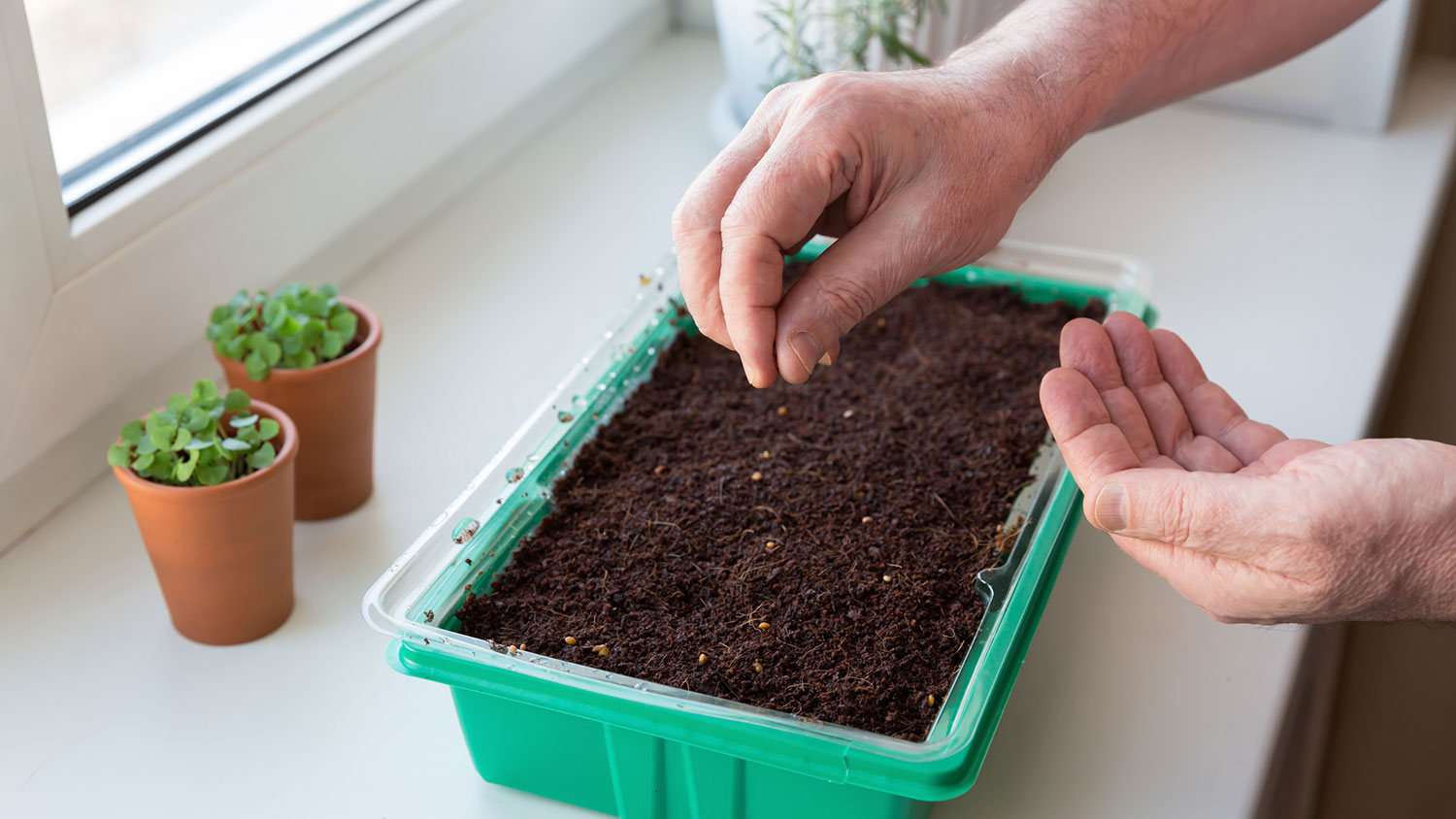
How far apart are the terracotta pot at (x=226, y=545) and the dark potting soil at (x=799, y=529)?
0.65ft

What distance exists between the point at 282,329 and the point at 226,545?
0.21m

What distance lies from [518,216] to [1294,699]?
1.09 m

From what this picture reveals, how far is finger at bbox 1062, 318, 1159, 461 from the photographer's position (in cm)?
94

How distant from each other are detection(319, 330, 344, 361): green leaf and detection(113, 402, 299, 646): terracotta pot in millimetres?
75

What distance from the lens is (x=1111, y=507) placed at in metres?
0.80

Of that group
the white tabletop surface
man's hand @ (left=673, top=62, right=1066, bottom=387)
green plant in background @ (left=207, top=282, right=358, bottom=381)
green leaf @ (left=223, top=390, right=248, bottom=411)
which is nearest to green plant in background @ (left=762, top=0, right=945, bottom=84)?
the white tabletop surface

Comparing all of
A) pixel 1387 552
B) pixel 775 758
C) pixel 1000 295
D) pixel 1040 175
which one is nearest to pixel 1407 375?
pixel 1000 295

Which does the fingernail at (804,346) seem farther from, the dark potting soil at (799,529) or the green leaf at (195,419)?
the green leaf at (195,419)

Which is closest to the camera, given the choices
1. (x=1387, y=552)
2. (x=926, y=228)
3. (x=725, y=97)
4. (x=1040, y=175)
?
(x=1387, y=552)

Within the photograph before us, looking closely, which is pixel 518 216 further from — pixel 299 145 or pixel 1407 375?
pixel 1407 375

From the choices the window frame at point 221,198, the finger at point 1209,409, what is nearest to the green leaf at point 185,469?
the window frame at point 221,198

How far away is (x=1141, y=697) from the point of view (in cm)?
98

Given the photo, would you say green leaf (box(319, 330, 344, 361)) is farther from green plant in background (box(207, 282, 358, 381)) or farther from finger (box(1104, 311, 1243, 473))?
finger (box(1104, 311, 1243, 473))

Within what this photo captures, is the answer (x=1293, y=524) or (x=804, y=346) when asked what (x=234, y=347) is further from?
(x=1293, y=524)
